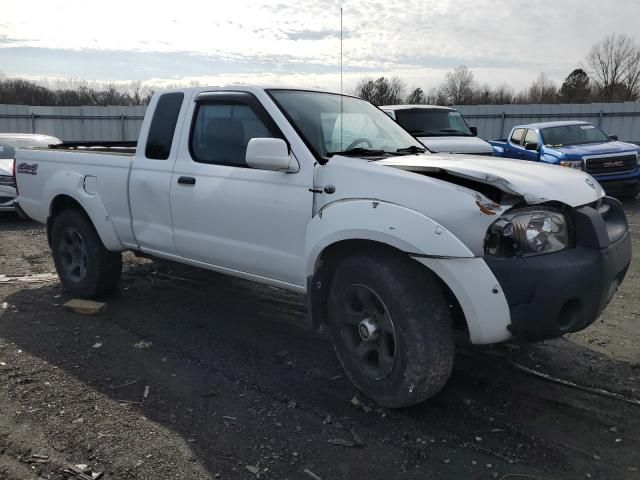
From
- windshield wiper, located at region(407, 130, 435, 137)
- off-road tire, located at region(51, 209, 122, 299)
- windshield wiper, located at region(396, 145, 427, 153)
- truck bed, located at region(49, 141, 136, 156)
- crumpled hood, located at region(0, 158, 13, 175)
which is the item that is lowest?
off-road tire, located at region(51, 209, 122, 299)

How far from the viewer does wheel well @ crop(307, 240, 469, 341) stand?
11.1 ft

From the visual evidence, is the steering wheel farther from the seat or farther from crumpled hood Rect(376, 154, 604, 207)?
the seat

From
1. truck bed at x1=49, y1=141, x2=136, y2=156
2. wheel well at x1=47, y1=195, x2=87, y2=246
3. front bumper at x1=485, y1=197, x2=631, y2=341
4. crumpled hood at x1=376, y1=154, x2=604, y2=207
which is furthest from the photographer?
truck bed at x1=49, y1=141, x2=136, y2=156

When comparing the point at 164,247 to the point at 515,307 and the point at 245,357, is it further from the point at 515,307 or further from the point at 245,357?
the point at 515,307

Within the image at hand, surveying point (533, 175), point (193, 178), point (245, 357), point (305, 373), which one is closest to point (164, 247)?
point (193, 178)

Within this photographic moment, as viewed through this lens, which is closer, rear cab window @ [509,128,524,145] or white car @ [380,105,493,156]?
white car @ [380,105,493,156]

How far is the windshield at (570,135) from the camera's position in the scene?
13102 millimetres

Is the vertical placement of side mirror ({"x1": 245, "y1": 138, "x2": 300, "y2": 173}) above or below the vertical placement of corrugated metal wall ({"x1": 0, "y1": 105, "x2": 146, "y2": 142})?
below

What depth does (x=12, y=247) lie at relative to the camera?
834 centimetres

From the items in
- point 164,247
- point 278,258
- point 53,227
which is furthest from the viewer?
point 53,227

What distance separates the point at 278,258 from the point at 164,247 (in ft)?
4.59

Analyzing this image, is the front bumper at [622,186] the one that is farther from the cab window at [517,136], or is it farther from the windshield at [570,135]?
the cab window at [517,136]

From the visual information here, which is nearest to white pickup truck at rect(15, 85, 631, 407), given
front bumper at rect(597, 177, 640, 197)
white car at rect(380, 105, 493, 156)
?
white car at rect(380, 105, 493, 156)

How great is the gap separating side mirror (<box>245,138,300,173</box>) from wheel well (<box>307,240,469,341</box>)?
0.65m
